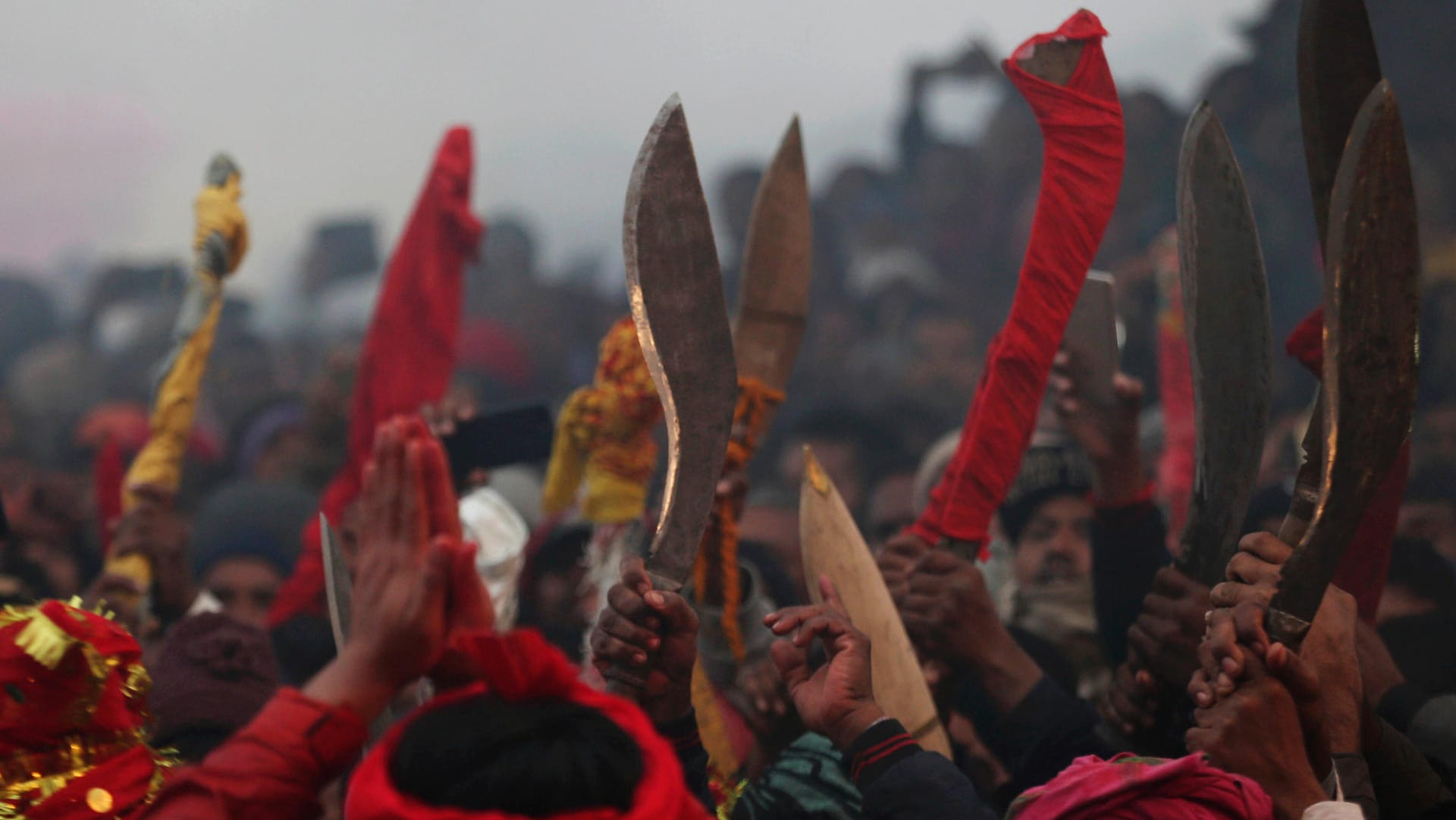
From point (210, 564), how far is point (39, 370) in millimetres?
5434

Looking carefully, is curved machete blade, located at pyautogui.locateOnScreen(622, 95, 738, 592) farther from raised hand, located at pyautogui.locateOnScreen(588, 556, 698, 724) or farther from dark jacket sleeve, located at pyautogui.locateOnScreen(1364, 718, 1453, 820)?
dark jacket sleeve, located at pyautogui.locateOnScreen(1364, 718, 1453, 820)

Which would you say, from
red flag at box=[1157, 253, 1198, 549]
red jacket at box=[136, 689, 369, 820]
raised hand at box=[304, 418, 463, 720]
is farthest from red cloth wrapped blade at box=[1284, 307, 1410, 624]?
red jacket at box=[136, 689, 369, 820]

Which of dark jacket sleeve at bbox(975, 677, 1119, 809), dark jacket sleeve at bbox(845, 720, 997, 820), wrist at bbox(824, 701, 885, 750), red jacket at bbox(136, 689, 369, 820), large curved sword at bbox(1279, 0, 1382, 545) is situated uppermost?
large curved sword at bbox(1279, 0, 1382, 545)

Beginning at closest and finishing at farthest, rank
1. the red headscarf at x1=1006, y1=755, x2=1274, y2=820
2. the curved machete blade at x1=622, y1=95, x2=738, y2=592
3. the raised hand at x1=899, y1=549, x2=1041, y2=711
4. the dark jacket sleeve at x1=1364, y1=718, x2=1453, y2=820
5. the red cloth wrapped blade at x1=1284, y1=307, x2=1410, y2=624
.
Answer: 1. the red headscarf at x1=1006, y1=755, x2=1274, y2=820
2. the dark jacket sleeve at x1=1364, y1=718, x2=1453, y2=820
3. the curved machete blade at x1=622, y1=95, x2=738, y2=592
4. the red cloth wrapped blade at x1=1284, y1=307, x2=1410, y2=624
5. the raised hand at x1=899, y1=549, x2=1041, y2=711

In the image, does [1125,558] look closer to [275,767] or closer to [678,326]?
[678,326]

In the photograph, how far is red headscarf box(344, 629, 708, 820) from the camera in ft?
4.79

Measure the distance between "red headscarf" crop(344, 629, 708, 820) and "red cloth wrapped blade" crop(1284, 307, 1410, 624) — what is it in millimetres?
1515

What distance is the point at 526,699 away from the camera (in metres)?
1.61

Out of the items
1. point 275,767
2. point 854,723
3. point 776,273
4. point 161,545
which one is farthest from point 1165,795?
point 161,545

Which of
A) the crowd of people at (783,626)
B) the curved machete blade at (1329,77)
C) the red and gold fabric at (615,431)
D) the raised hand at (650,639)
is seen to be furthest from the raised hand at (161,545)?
the curved machete blade at (1329,77)

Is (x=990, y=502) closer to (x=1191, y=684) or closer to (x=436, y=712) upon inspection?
(x=1191, y=684)

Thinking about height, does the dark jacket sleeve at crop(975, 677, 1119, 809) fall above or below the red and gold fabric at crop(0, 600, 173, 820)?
below

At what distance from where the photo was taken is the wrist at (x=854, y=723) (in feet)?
6.79

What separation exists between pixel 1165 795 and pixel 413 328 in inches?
114
